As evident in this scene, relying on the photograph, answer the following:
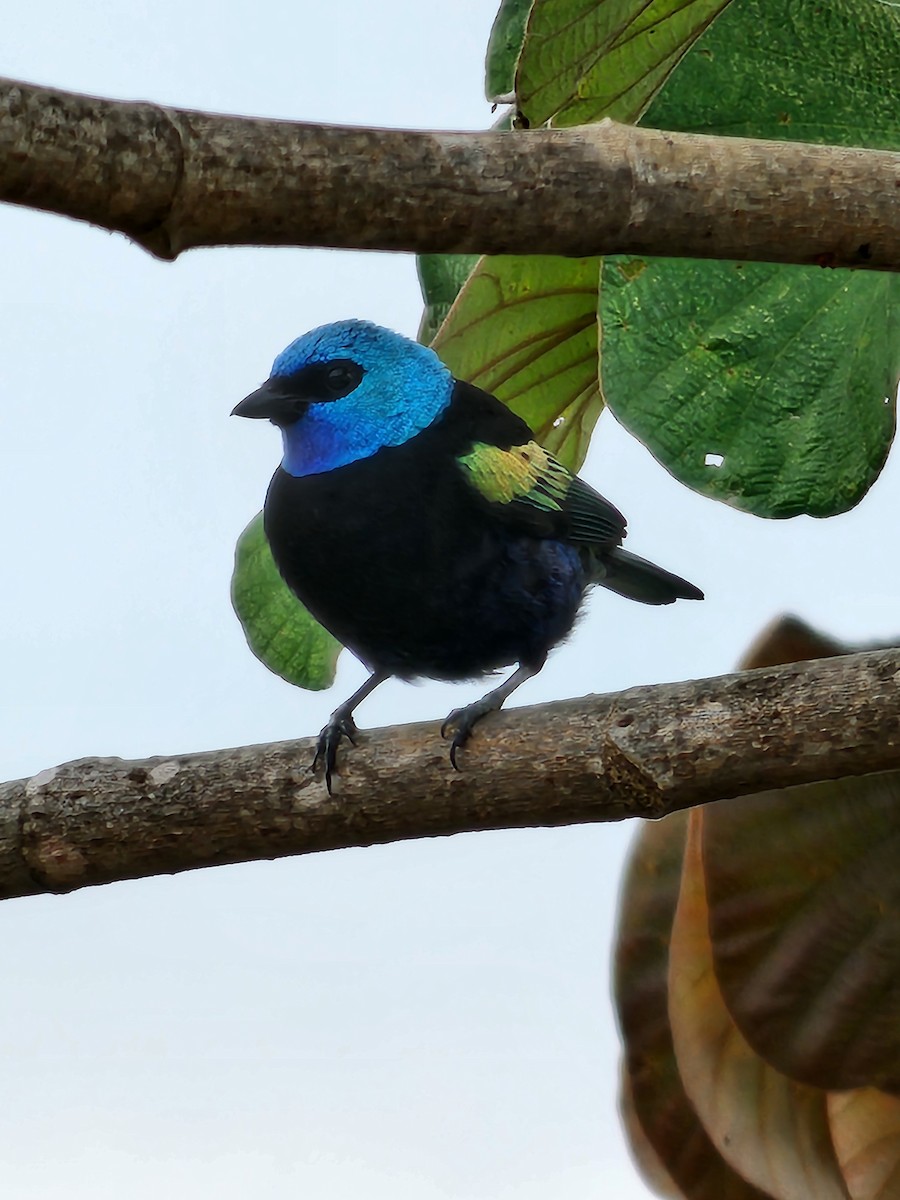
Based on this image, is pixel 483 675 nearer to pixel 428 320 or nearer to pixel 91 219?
pixel 428 320

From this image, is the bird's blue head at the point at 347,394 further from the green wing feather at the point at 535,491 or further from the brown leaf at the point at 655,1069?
the brown leaf at the point at 655,1069

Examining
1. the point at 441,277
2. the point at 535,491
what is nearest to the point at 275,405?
the point at 535,491

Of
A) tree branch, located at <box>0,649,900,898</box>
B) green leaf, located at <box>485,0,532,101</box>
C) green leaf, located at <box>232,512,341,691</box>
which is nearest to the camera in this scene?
tree branch, located at <box>0,649,900,898</box>

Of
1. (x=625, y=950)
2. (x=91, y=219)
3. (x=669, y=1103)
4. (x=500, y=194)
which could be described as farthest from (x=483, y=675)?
(x=91, y=219)

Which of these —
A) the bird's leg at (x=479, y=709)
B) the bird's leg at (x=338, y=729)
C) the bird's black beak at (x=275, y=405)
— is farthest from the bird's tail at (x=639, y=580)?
the bird's black beak at (x=275, y=405)

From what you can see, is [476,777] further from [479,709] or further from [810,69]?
[810,69]

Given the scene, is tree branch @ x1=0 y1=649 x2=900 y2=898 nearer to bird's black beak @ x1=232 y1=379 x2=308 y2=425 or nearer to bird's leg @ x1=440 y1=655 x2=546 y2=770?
bird's leg @ x1=440 y1=655 x2=546 y2=770

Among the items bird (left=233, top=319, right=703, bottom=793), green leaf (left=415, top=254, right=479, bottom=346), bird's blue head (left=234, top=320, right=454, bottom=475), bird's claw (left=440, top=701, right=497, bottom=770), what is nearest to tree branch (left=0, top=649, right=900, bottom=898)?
bird's claw (left=440, top=701, right=497, bottom=770)

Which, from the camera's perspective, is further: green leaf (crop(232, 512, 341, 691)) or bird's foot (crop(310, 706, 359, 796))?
green leaf (crop(232, 512, 341, 691))

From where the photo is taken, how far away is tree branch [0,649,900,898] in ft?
5.33

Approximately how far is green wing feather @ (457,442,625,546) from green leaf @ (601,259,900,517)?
312mm

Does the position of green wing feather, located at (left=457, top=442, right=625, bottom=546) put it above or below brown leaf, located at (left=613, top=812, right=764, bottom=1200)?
above

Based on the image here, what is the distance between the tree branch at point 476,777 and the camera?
64.0 inches

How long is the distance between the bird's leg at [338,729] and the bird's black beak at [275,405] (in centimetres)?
41
